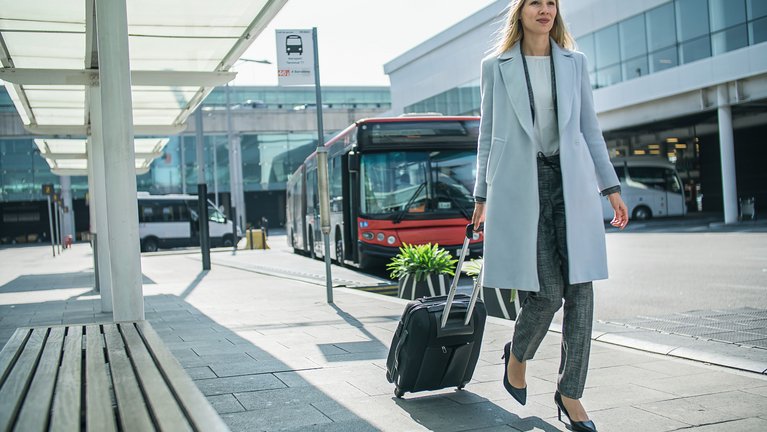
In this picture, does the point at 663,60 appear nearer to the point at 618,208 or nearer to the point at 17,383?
the point at 618,208

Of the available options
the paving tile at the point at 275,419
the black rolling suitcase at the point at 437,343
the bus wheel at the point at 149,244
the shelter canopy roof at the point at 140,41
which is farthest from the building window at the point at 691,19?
the paving tile at the point at 275,419

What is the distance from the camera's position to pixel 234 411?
4254 mm

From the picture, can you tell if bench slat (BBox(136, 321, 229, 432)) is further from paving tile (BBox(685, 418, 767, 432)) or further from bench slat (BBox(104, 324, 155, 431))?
paving tile (BBox(685, 418, 767, 432))

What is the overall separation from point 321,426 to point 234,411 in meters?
0.59

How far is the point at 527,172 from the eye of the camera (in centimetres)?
379

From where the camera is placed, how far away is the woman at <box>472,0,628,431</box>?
3.73 metres

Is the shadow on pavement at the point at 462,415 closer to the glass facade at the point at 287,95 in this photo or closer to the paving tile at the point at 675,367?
the paving tile at the point at 675,367

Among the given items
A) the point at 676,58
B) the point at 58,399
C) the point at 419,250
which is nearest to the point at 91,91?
the point at 419,250

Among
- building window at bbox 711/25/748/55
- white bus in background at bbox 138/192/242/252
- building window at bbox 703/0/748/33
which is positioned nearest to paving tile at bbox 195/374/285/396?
building window at bbox 711/25/748/55

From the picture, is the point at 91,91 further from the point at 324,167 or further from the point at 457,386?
the point at 457,386

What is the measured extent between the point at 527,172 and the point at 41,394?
224 cm

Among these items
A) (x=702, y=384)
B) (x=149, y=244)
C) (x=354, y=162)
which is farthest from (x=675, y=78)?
(x=702, y=384)

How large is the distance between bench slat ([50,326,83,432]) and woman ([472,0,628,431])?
1.87 m

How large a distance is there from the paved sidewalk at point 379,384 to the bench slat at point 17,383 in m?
0.99
